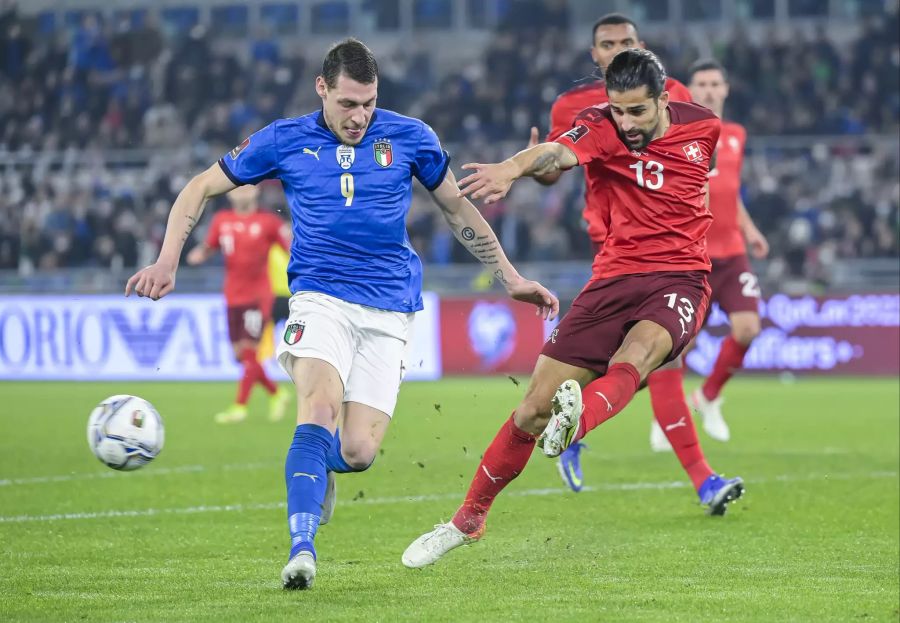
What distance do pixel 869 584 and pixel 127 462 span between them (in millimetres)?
3127

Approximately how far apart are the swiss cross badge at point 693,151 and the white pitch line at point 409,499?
295cm

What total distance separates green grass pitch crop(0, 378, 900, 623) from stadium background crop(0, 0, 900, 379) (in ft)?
20.1

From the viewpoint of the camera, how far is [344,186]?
6.01 meters

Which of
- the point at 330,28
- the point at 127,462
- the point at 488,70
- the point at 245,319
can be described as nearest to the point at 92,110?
the point at 330,28

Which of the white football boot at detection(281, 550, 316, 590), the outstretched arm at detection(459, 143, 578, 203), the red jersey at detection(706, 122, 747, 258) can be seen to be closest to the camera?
the white football boot at detection(281, 550, 316, 590)

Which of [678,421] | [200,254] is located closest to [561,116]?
[678,421]

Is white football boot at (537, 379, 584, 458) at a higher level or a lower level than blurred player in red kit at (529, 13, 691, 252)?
lower

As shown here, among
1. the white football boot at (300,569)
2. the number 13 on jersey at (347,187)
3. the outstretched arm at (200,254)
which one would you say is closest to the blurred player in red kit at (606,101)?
the number 13 on jersey at (347,187)

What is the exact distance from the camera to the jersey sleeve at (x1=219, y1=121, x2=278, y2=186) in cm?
600

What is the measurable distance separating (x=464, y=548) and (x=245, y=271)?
8024mm

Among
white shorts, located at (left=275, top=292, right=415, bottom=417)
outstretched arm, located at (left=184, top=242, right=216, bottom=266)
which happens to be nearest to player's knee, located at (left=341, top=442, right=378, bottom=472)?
white shorts, located at (left=275, top=292, right=415, bottom=417)

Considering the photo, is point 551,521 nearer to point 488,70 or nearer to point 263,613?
point 263,613

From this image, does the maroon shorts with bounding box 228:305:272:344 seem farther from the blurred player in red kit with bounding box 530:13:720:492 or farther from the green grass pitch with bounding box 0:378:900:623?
the blurred player in red kit with bounding box 530:13:720:492

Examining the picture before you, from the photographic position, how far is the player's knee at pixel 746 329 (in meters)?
9.91
